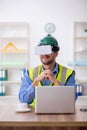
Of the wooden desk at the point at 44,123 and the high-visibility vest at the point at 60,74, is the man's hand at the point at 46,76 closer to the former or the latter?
the high-visibility vest at the point at 60,74

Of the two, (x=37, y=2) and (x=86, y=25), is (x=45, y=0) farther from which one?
(x=86, y=25)

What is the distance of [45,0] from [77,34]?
0.89 metres

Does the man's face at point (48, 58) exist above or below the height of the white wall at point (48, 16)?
below

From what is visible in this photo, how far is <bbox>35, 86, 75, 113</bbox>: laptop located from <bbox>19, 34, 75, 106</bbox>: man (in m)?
0.40

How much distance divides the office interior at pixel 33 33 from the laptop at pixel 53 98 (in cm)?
294

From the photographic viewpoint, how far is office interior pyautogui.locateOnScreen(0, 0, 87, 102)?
4.98m

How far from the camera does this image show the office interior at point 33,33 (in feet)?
16.4

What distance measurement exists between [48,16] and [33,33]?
0.43 meters

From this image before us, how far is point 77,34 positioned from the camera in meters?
5.00

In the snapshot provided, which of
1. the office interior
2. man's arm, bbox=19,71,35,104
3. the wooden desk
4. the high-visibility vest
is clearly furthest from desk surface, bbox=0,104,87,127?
the office interior


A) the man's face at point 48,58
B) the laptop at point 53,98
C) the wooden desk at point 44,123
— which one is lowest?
the wooden desk at point 44,123

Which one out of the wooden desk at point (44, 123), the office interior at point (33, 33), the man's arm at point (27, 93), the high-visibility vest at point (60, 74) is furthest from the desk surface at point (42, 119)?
the office interior at point (33, 33)

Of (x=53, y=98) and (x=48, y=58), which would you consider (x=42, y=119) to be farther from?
(x=48, y=58)

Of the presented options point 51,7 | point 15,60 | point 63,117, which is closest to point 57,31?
point 51,7
